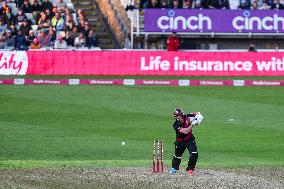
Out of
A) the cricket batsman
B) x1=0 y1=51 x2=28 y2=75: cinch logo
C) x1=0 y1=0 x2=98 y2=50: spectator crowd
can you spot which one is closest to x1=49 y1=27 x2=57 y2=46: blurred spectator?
x1=0 y1=0 x2=98 y2=50: spectator crowd

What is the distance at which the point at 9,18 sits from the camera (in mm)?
49250

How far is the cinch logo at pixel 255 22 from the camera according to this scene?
51781mm

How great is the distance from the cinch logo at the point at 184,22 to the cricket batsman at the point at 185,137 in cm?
2468

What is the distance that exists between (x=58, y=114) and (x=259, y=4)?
16740 mm

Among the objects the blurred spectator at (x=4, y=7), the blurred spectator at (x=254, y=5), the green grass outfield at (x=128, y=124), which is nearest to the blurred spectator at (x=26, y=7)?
the blurred spectator at (x=4, y=7)

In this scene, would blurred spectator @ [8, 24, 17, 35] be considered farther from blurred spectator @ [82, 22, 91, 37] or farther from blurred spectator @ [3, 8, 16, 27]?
blurred spectator @ [82, 22, 91, 37]

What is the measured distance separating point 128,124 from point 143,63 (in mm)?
9858

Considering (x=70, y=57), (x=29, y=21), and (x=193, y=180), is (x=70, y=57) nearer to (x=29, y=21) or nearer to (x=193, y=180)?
(x=29, y=21)

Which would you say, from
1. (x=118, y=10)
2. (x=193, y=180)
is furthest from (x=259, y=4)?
(x=193, y=180)

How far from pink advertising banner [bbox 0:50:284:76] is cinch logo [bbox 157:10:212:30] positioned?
13.2 ft

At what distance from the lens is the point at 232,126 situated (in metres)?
38.0

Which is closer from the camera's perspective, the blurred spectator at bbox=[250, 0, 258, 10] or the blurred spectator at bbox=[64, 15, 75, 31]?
the blurred spectator at bbox=[64, 15, 75, 31]

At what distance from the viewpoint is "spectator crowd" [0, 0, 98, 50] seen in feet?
157

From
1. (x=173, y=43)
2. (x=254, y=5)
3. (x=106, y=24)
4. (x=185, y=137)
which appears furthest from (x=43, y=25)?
(x=185, y=137)
